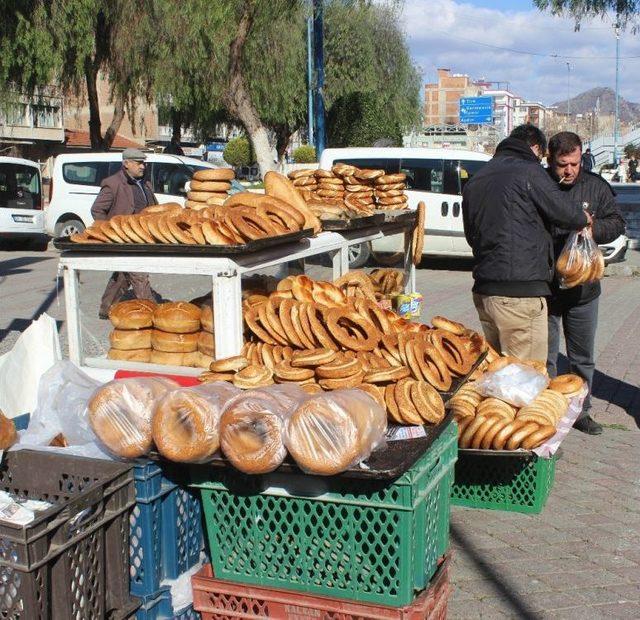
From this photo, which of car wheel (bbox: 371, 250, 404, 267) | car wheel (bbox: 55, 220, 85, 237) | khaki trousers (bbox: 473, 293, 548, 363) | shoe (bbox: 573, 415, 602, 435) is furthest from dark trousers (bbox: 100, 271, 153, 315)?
car wheel (bbox: 55, 220, 85, 237)

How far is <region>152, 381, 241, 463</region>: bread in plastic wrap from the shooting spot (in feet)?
8.98

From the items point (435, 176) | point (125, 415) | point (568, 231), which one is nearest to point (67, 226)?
point (435, 176)

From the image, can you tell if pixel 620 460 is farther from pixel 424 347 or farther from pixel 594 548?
pixel 424 347

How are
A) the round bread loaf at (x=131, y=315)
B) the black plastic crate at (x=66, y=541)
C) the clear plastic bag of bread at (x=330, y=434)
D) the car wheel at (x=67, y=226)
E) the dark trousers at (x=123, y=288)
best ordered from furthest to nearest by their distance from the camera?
the car wheel at (x=67, y=226)
the dark trousers at (x=123, y=288)
the round bread loaf at (x=131, y=315)
the clear plastic bag of bread at (x=330, y=434)
the black plastic crate at (x=66, y=541)

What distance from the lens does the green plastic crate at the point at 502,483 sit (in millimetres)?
4348

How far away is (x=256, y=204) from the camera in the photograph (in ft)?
13.6

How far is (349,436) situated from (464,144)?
5838cm

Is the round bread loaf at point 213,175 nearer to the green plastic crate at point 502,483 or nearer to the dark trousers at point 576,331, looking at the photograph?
the green plastic crate at point 502,483

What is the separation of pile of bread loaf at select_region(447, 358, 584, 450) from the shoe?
53.9 inches

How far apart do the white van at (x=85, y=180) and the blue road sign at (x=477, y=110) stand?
41205 mm

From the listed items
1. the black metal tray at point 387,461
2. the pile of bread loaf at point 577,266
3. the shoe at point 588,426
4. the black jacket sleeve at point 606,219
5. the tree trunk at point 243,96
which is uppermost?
the tree trunk at point 243,96

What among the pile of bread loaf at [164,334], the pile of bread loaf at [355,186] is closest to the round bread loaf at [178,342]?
the pile of bread loaf at [164,334]

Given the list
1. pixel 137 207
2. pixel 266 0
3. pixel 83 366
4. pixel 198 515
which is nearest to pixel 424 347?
pixel 198 515

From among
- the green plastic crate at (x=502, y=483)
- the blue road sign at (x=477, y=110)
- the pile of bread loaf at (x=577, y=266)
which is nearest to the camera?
the green plastic crate at (x=502, y=483)
